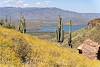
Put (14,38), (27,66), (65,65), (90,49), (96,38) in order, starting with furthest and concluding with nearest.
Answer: (96,38)
(90,49)
(14,38)
(65,65)
(27,66)

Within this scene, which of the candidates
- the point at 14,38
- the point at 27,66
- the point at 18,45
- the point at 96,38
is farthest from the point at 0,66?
the point at 96,38

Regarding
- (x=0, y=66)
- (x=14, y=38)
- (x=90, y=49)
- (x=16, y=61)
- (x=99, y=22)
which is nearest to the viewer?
(x=0, y=66)

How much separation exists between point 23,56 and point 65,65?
92.1 inches

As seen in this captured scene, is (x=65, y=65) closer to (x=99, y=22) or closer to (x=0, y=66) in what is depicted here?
(x=0, y=66)

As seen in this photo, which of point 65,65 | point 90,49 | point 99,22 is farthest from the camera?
point 99,22

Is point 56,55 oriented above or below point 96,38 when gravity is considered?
above

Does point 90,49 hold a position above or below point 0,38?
below

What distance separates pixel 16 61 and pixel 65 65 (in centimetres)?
259

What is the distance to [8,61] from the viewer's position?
12867mm

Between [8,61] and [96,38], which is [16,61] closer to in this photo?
[8,61]

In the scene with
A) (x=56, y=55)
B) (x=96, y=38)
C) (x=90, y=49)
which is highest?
(x=56, y=55)

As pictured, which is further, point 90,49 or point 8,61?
point 90,49

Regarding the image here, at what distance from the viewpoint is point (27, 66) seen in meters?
12.3

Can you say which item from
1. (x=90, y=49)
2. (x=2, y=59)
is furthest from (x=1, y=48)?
(x=90, y=49)
